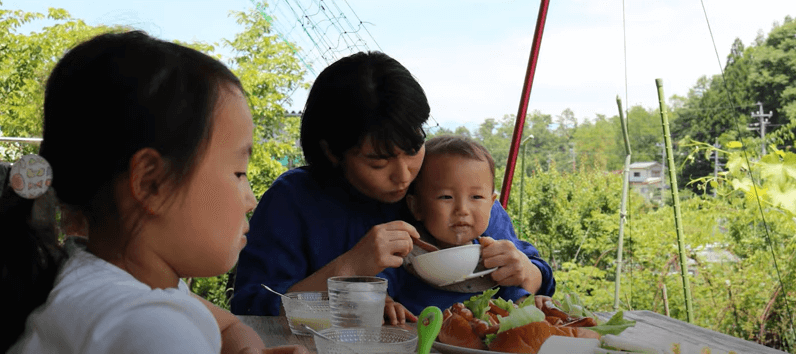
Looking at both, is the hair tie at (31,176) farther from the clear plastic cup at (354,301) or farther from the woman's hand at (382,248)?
the woman's hand at (382,248)

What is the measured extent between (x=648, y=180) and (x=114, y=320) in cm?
416

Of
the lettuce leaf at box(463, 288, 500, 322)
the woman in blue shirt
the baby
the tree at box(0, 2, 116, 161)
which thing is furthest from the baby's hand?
the tree at box(0, 2, 116, 161)

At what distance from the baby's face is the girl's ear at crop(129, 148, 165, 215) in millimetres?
833

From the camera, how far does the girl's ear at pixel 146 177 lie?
559 millimetres

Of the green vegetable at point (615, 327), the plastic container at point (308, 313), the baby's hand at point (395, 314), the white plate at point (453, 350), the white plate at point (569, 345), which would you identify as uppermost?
the white plate at point (569, 345)

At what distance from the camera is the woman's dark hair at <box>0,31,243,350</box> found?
55 cm

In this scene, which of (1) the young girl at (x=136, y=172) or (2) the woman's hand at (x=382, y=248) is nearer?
(1) the young girl at (x=136, y=172)

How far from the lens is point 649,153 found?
4121mm

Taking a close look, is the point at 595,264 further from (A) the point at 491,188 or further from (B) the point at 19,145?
(B) the point at 19,145

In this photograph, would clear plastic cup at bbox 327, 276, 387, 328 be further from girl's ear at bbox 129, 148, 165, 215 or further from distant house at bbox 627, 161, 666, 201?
distant house at bbox 627, 161, 666, 201

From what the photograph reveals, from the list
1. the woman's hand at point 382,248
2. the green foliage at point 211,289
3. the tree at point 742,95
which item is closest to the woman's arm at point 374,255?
the woman's hand at point 382,248

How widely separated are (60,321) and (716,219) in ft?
12.3

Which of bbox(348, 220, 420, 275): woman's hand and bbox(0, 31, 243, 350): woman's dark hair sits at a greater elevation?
bbox(0, 31, 243, 350): woman's dark hair

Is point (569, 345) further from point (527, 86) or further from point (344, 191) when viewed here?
point (527, 86)
